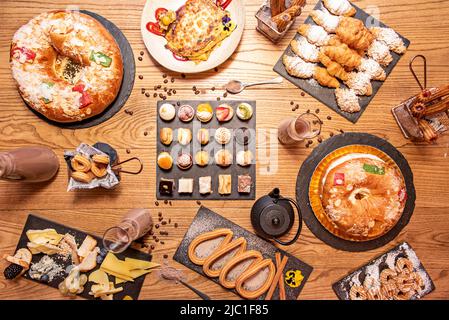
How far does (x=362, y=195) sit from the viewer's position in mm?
2262

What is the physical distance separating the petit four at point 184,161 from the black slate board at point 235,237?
25 centimetres

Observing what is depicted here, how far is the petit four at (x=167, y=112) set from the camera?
238 cm

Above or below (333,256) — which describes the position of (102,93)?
above

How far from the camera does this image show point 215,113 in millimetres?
2408

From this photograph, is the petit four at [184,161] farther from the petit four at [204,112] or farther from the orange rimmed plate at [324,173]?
the orange rimmed plate at [324,173]

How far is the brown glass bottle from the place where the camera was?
6.95ft

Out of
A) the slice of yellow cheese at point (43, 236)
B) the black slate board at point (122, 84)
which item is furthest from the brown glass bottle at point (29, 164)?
the slice of yellow cheese at point (43, 236)

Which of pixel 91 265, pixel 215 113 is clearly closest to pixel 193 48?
pixel 215 113

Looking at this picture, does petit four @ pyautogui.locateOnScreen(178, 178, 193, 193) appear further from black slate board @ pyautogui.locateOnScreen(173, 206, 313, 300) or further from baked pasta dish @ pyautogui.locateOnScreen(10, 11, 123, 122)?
baked pasta dish @ pyautogui.locateOnScreen(10, 11, 123, 122)

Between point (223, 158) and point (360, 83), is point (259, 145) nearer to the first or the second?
point (223, 158)

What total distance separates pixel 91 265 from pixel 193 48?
1344 mm

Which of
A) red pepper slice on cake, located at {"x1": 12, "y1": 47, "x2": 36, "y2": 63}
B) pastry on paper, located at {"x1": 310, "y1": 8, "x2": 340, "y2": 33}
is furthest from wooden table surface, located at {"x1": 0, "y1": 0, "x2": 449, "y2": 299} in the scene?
red pepper slice on cake, located at {"x1": 12, "y1": 47, "x2": 36, "y2": 63}

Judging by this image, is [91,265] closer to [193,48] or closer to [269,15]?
[193,48]
